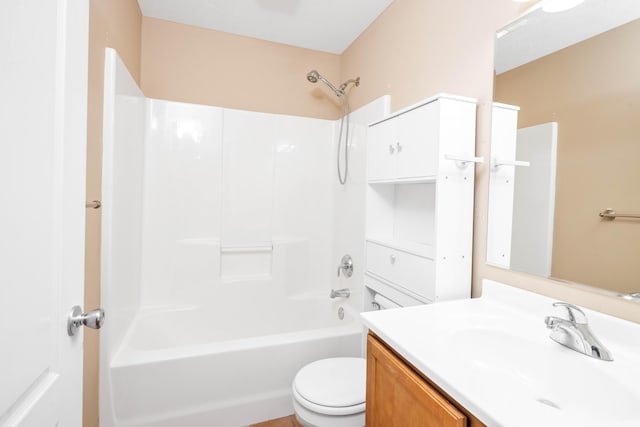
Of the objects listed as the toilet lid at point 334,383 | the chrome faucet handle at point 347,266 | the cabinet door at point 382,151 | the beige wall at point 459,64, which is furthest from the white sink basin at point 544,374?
the chrome faucet handle at point 347,266

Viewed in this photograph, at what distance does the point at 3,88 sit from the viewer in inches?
17.7

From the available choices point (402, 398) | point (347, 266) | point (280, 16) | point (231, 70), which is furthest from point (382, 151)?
point (231, 70)

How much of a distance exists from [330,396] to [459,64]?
1.57m

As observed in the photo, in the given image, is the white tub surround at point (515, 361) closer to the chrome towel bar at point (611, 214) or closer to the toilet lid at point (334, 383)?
the chrome towel bar at point (611, 214)

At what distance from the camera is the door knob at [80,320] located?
2.21 feet

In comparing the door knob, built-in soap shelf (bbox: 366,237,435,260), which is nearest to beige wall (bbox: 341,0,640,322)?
built-in soap shelf (bbox: 366,237,435,260)

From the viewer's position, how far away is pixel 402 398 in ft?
2.65

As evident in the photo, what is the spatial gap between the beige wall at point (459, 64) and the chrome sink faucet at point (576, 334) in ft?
0.40

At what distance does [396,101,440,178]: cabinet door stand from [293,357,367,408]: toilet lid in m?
0.96

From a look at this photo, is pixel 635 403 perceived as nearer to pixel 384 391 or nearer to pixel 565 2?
pixel 384 391

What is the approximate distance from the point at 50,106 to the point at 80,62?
19 centimetres

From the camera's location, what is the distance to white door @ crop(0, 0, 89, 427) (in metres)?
0.47

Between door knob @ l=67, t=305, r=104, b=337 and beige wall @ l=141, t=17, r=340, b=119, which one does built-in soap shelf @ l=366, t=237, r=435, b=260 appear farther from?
beige wall @ l=141, t=17, r=340, b=119

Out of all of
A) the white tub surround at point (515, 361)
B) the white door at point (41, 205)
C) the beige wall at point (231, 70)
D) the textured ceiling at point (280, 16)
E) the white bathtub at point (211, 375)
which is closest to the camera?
the white door at point (41, 205)
